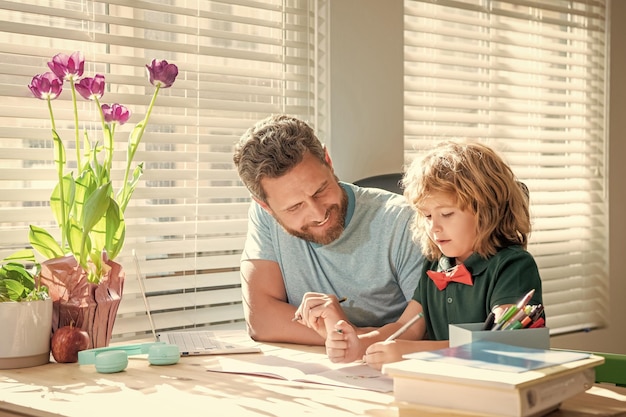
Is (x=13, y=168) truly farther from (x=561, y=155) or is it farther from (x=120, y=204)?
(x=561, y=155)

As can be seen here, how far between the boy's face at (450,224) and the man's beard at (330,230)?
13.5 inches

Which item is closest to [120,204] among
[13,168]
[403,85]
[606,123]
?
[13,168]

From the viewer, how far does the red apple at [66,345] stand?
75.3 inches

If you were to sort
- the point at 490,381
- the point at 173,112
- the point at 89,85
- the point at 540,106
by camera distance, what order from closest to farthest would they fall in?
the point at 490,381 → the point at 89,85 → the point at 173,112 → the point at 540,106

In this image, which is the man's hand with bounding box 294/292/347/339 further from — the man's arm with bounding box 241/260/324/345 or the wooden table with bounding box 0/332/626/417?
the wooden table with bounding box 0/332/626/417

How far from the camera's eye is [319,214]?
7.17 ft

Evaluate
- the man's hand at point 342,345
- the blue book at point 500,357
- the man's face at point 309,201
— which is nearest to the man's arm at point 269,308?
the man's face at point 309,201

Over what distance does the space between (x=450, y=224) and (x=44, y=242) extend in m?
0.91

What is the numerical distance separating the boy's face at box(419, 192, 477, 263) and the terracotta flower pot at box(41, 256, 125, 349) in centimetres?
73

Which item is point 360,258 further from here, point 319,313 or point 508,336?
point 508,336

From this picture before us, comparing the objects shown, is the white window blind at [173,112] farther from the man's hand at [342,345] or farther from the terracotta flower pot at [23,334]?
the man's hand at [342,345]

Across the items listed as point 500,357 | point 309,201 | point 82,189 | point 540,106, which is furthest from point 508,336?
point 540,106

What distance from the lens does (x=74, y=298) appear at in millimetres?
1995

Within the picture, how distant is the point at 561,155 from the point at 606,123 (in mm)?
282
